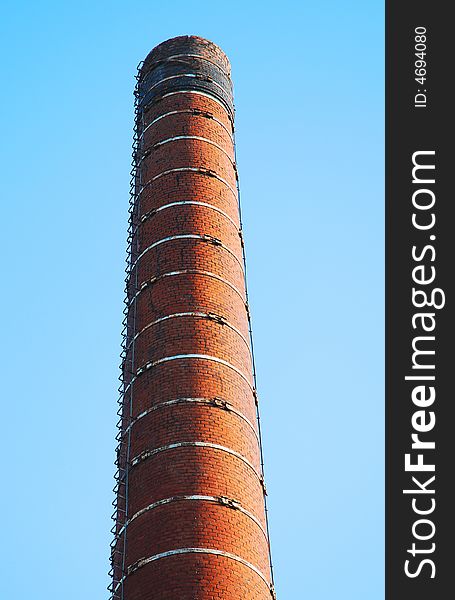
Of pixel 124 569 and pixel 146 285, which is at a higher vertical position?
pixel 146 285

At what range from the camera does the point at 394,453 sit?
15555 millimetres

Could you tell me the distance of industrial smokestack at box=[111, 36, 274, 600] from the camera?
55.9ft

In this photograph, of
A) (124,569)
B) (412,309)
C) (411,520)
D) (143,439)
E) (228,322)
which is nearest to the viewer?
(411,520)

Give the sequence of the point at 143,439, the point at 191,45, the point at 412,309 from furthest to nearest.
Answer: the point at 191,45, the point at 143,439, the point at 412,309

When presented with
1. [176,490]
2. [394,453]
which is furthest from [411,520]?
[176,490]

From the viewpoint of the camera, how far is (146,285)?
21.0 meters

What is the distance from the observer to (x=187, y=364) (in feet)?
63.0

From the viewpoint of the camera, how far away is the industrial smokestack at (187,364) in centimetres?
1703

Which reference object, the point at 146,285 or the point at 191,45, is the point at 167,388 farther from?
the point at 191,45

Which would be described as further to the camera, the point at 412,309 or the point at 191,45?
the point at 191,45

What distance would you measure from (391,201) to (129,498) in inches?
284

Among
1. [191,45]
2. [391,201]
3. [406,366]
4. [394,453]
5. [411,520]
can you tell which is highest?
[191,45]

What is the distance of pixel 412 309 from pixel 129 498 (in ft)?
20.8

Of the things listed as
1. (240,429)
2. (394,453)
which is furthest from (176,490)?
(394,453)
